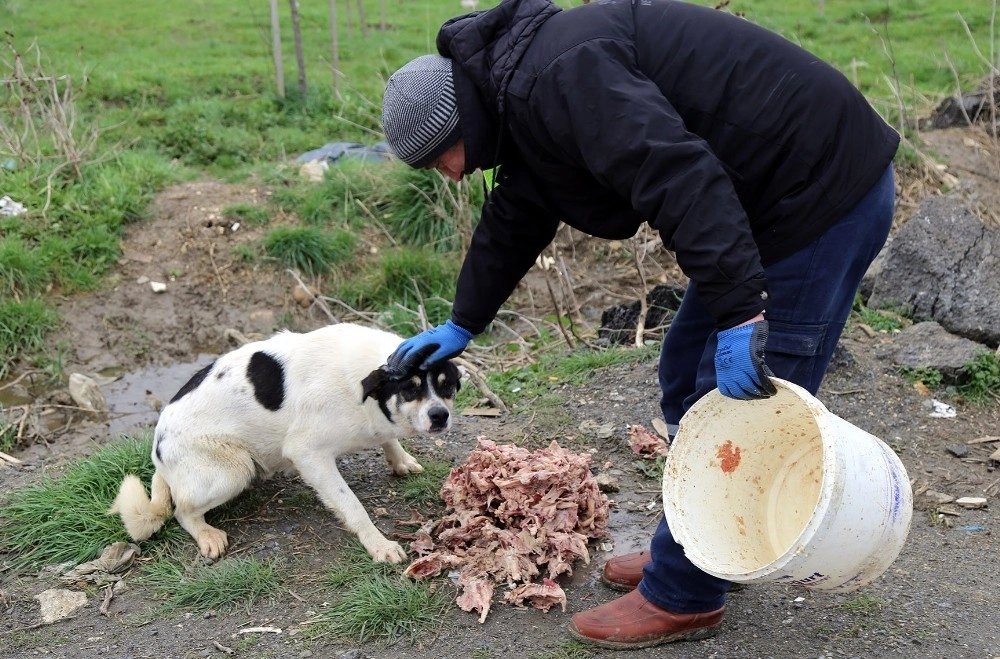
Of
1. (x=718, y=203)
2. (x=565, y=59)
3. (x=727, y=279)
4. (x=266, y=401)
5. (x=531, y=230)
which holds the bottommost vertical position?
(x=266, y=401)

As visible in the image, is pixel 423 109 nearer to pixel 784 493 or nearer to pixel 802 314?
pixel 802 314

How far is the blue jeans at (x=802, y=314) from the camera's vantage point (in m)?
2.82

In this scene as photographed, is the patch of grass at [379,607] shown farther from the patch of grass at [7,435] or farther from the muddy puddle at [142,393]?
the patch of grass at [7,435]

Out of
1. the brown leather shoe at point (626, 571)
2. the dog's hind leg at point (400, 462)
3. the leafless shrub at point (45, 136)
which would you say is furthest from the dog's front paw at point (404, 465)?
the leafless shrub at point (45, 136)

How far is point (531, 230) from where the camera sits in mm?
3424

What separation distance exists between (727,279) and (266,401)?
2354 millimetres

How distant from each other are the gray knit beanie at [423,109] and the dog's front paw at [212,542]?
206 centimetres

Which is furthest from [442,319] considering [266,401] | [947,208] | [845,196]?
[845,196]

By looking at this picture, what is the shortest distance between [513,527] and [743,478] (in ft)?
3.45

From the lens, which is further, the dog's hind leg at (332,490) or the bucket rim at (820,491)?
the dog's hind leg at (332,490)

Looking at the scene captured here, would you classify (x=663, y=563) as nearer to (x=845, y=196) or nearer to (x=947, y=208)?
(x=845, y=196)

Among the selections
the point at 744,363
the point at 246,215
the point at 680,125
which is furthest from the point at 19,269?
the point at 744,363

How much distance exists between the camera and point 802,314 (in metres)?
2.87

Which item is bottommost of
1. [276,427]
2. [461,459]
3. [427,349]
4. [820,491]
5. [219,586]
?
[461,459]
